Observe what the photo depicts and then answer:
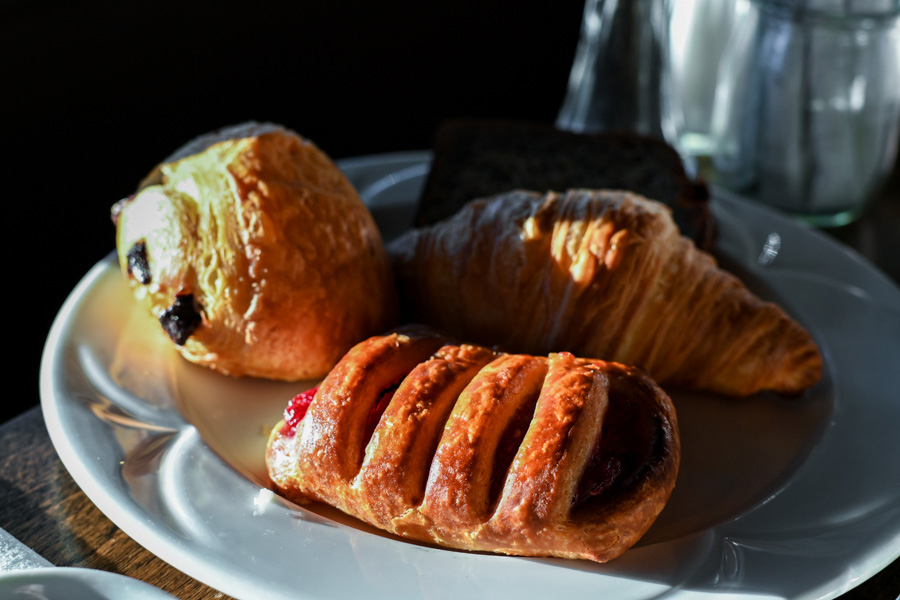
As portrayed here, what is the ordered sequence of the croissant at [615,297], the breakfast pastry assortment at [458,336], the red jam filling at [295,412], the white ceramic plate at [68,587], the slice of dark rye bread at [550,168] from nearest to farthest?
1. the white ceramic plate at [68,587]
2. the breakfast pastry assortment at [458,336]
3. the red jam filling at [295,412]
4. the croissant at [615,297]
5. the slice of dark rye bread at [550,168]

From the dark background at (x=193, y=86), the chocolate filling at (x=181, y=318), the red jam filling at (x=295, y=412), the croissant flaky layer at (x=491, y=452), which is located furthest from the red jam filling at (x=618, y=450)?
the dark background at (x=193, y=86)

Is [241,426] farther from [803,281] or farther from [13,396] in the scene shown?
[13,396]

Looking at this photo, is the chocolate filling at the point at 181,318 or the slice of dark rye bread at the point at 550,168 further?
the slice of dark rye bread at the point at 550,168

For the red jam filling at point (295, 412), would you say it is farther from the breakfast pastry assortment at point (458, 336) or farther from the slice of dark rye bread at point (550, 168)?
the slice of dark rye bread at point (550, 168)

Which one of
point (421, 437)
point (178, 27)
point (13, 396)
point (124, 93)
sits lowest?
point (13, 396)

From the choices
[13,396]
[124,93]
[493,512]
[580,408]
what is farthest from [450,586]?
[124,93]

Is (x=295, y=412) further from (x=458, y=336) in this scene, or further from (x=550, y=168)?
(x=550, y=168)

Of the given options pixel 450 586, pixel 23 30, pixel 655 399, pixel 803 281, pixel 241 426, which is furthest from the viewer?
pixel 23 30
